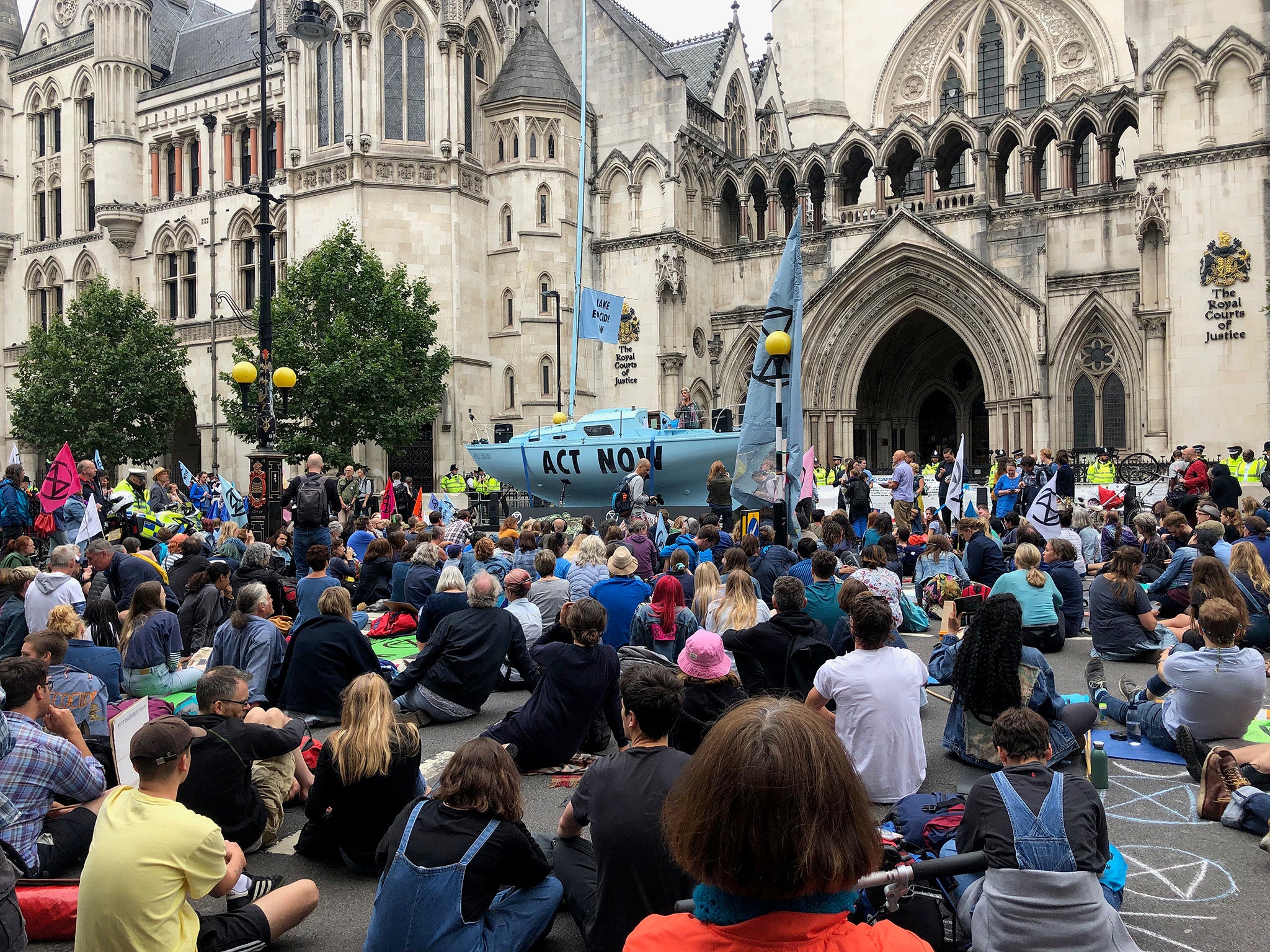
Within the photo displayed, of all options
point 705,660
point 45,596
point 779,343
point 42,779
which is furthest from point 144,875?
point 779,343

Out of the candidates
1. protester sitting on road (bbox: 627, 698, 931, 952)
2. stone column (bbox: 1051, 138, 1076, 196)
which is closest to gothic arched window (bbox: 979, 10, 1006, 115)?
stone column (bbox: 1051, 138, 1076, 196)

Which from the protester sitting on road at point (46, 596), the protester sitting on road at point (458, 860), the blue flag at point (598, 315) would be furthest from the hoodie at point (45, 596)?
the blue flag at point (598, 315)

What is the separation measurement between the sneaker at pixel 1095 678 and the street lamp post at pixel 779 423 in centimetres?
454

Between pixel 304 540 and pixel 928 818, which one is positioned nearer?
pixel 928 818

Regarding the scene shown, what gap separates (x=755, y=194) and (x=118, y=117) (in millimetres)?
25907

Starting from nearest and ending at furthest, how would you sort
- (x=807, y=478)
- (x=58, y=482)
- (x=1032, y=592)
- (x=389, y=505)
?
1. (x=1032, y=592)
2. (x=807, y=478)
3. (x=58, y=482)
4. (x=389, y=505)

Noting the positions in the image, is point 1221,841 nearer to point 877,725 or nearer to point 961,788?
point 961,788

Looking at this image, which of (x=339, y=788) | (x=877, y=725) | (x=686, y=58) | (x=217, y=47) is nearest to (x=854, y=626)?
(x=877, y=725)

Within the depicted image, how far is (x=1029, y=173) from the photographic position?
97.3 feet

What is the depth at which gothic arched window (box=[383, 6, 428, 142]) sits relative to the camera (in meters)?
32.9

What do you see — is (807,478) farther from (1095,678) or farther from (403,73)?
(403,73)

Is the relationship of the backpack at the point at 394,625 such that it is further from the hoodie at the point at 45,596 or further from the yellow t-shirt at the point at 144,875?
the yellow t-shirt at the point at 144,875

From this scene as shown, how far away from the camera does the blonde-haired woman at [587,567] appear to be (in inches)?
417

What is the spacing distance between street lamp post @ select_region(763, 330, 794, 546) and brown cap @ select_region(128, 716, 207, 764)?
8929 millimetres
